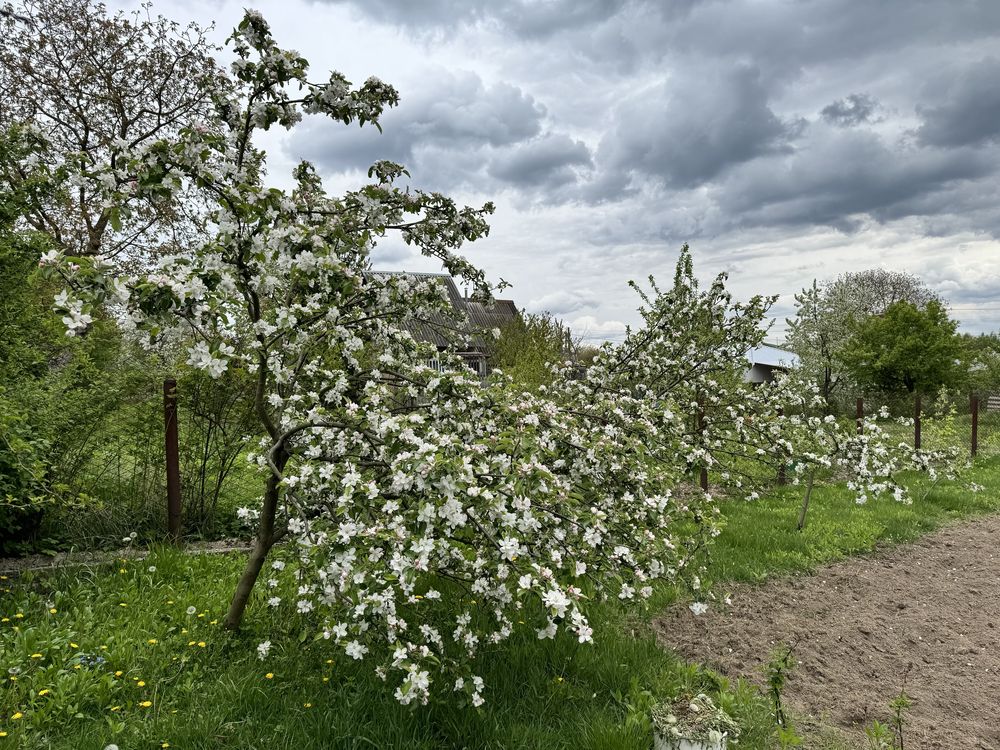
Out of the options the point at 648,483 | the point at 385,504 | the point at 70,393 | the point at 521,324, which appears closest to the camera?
the point at 385,504

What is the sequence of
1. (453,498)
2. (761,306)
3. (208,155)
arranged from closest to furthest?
(453,498) < (208,155) < (761,306)

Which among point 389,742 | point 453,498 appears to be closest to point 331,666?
point 389,742

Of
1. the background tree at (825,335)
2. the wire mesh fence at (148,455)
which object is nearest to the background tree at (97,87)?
the wire mesh fence at (148,455)

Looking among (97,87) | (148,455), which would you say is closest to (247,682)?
(148,455)

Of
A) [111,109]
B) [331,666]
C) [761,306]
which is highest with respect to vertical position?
[111,109]

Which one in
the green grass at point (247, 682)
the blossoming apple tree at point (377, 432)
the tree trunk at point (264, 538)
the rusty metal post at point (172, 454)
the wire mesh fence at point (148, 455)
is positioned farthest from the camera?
the rusty metal post at point (172, 454)

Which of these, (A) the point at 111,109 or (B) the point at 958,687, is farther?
(A) the point at 111,109

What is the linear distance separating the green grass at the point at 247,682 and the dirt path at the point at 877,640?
526 mm

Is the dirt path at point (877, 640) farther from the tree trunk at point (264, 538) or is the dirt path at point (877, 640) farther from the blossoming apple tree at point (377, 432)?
the tree trunk at point (264, 538)

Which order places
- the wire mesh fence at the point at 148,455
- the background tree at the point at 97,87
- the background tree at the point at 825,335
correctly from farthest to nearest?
→ the background tree at the point at 825,335 < the background tree at the point at 97,87 < the wire mesh fence at the point at 148,455

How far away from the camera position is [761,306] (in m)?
7.90

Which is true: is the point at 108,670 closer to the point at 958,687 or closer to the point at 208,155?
the point at 208,155

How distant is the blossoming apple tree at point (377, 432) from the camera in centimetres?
287

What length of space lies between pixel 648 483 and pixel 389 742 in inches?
89.8
